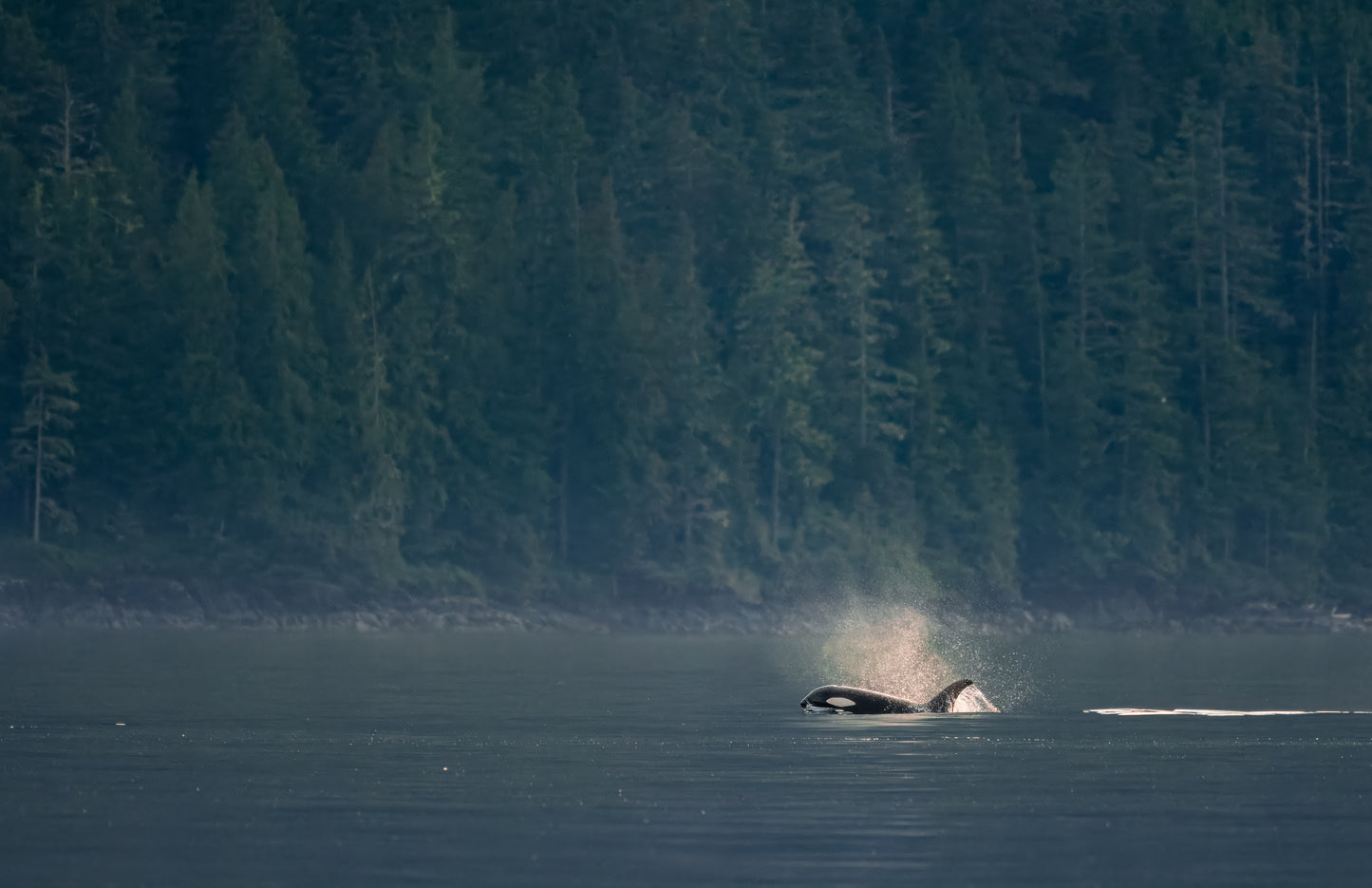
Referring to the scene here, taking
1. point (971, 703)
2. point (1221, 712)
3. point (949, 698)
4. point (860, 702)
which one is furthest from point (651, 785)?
point (1221, 712)

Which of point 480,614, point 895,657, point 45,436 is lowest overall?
point 895,657

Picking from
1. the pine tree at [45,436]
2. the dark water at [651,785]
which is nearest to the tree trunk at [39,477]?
the pine tree at [45,436]

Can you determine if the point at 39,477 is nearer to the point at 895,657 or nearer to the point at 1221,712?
the point at 895,657

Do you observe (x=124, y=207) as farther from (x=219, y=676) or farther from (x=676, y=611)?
(x=219, y=676)

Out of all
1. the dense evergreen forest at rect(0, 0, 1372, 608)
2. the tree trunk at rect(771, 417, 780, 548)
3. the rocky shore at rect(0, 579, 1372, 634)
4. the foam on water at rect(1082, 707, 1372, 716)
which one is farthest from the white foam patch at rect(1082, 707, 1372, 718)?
the tree trunk at rect(771, 417, 780, 548)

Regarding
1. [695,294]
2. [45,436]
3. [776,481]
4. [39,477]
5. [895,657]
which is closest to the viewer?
[895,657]

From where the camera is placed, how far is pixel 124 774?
1277 inches

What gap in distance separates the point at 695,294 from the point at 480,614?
25416 mm

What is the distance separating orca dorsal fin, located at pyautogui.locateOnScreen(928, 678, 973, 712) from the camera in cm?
4631

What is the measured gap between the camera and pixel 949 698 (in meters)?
46.5

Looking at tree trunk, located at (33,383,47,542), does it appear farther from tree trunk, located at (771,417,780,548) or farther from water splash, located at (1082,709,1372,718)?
water splash, located at (1082,709,1372,718)

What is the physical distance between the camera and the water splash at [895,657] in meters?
54.8

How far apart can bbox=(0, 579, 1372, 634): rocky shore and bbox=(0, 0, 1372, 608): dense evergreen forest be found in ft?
6.08

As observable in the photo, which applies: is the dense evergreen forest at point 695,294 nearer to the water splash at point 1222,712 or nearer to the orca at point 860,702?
the orca at point 860,702
